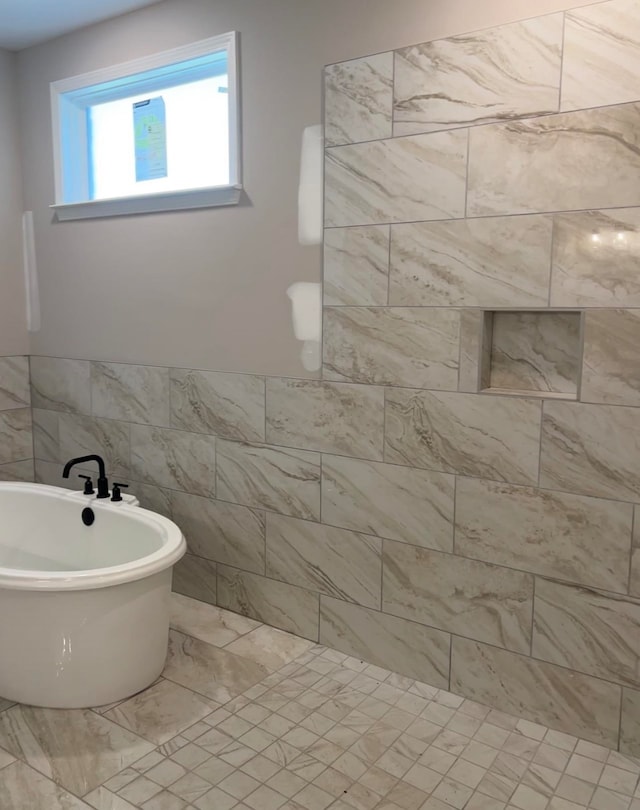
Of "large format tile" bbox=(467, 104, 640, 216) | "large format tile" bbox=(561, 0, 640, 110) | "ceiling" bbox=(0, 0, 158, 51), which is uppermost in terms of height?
"ceiling" bbox=(0, 0, 158, 51)

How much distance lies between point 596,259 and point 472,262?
1.28 feet

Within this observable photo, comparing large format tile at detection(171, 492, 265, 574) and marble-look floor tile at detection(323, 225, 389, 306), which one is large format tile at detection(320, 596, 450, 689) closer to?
large format tile at detection(171, 492, 265, 574)

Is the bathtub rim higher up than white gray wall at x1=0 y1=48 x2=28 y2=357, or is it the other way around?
white gray wall at x1=0 y1=48 x2=28 y2=357

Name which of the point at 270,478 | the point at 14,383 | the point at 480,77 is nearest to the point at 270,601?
the point at 270,478

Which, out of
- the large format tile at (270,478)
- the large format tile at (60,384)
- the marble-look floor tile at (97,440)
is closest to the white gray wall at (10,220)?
the large format tile at (60,384)

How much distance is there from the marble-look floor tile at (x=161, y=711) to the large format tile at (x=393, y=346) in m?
1.27

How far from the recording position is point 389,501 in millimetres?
2570

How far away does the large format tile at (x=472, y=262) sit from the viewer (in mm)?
2180

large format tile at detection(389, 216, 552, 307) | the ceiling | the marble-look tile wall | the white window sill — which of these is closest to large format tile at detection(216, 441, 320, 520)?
the marble-look tile wall

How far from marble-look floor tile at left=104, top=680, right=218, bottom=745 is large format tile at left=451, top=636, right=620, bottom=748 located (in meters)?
0.91

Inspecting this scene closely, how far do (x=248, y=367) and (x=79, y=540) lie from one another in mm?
1082

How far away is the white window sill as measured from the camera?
2.88 m

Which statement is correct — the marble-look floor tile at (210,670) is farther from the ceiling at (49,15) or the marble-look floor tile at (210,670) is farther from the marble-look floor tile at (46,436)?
the ceiling at (49,15)

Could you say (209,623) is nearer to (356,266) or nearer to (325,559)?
(325,559)
